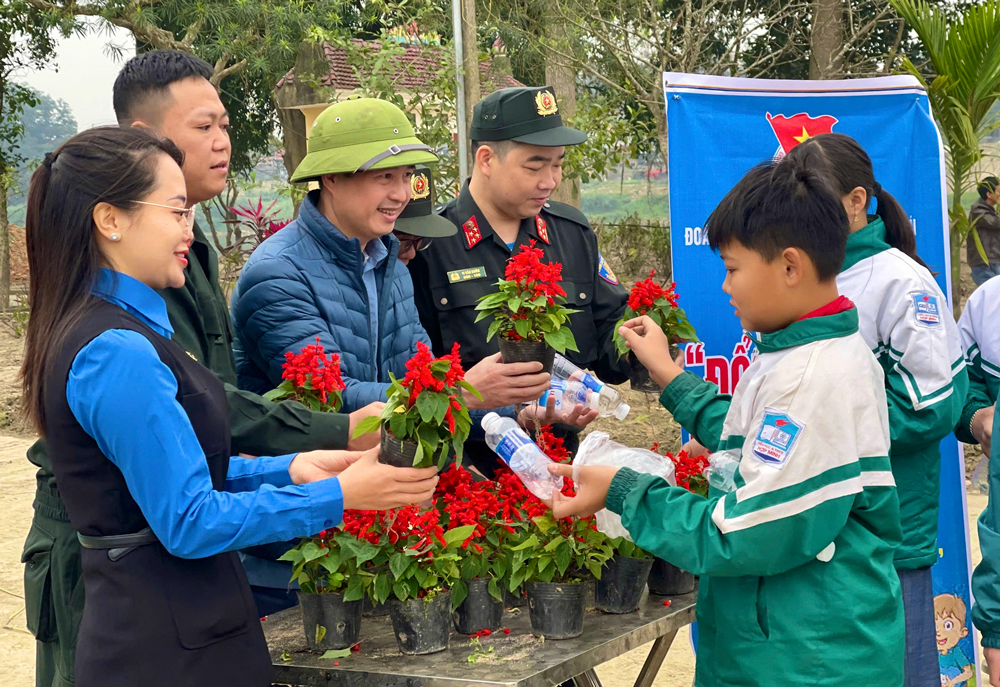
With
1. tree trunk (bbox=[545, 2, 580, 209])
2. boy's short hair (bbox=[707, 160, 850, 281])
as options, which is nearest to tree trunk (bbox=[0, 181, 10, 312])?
tree trunk (bbox=[545, 2, 580, 209])

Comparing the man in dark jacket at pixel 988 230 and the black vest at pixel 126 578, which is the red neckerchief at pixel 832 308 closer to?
the black vest at pixel 126 578

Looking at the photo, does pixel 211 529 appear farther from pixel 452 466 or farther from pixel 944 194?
pixel 944 194

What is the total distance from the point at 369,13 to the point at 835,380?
29.1ft

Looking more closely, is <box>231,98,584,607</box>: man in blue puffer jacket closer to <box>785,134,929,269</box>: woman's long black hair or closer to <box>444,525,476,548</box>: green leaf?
<box>444,525,476,548</box>: green leaf

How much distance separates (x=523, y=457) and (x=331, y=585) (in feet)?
1.69

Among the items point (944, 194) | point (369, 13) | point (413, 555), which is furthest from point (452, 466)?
point (369, 13)

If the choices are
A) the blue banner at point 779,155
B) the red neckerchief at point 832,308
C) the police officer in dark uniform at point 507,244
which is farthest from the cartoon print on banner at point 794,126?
the red neckerchief at point 832,308

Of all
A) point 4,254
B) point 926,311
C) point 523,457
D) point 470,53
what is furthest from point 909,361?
point 4,254

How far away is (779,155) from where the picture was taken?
417cm

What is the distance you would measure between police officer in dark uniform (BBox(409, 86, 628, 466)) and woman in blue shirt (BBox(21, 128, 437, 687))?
5.06 ft

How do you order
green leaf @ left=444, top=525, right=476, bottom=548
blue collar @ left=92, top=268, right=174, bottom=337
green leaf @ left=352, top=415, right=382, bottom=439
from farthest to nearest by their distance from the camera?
green leaf @ left=444, top=525, right=476, bottom=548 → green leaf @ left=352, top=415, right=382, bottom=439 → blue collar @ left=92, top=268, right=174, bottom=337

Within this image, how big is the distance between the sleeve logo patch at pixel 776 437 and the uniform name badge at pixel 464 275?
67.1 inches

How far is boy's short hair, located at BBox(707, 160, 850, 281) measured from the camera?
2.00m

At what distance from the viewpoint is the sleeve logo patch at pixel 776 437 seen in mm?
1860
